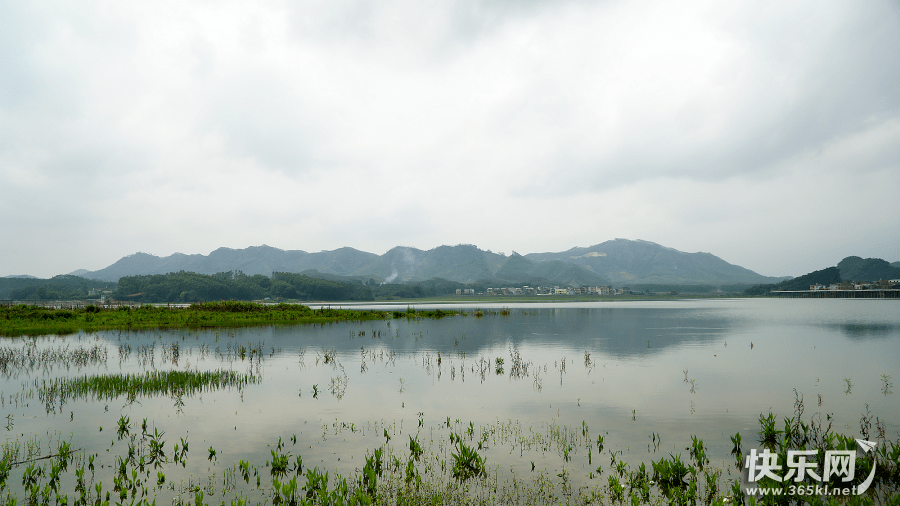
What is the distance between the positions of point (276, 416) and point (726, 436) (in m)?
15.9

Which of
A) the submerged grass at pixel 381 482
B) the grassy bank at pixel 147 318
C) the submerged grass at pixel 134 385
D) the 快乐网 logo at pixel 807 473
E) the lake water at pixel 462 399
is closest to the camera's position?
the submerged grass at pixel 381 482

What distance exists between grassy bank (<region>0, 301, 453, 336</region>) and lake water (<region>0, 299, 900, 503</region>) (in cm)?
1746

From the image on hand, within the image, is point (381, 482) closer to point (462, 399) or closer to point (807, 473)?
point (462, 399)

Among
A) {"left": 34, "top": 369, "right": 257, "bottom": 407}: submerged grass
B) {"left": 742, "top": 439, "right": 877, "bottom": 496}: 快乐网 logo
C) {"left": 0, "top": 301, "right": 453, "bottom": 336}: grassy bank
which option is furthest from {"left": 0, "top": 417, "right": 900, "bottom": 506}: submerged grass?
{"left": 0, "top": 301, "right": 453, "bottom": 336}: grassy bank

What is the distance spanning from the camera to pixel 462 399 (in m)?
20.6

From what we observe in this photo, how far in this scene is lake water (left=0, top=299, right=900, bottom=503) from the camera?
1391 cm

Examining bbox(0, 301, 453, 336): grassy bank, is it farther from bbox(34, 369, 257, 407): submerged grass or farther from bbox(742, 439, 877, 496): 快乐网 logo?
bbox(742, 439, 877, 496): 快乐网 logo

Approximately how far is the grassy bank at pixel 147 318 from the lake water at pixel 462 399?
57.3 feet

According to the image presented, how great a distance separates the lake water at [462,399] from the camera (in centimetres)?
1391

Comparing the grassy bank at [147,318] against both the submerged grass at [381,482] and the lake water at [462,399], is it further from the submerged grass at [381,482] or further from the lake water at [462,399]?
the submerged grass at [381,482]

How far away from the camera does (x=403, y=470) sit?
1198 centimetres

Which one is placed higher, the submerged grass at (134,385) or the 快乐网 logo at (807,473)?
the 快乐网 logo at (807,473)

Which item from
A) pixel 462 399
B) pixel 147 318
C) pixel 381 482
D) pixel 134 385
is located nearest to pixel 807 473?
pixel 381 482

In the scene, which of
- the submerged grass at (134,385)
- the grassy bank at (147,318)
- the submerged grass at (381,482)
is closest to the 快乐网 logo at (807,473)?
the submerged grass at (381,482)
